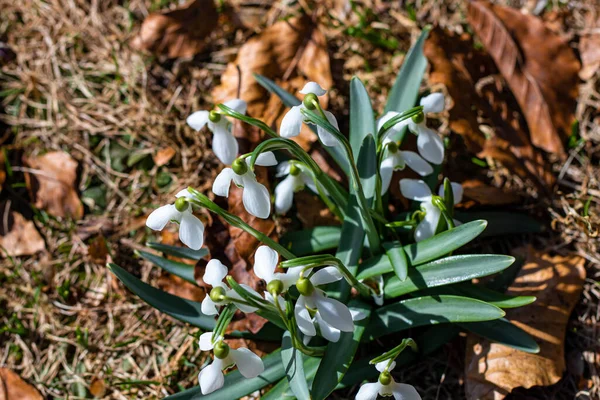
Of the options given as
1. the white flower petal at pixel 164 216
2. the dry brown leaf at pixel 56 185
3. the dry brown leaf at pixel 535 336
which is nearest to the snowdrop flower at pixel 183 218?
the white flower petal at pixel 164 216

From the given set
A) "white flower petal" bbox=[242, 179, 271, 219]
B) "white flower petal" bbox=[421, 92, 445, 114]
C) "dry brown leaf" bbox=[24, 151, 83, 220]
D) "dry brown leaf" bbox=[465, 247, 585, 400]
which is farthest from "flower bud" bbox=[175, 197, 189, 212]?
"dry brown leaf" bbox=[24, 151, 83, 220]

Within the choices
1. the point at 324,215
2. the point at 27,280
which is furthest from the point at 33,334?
the point at 324,215

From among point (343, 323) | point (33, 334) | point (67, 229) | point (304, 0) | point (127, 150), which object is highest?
point (304, 0)

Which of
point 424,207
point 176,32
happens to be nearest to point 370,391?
point 424,207

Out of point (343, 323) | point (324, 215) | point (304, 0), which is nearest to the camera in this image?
point (343, 323)

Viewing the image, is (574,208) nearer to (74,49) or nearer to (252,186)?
(252,186)

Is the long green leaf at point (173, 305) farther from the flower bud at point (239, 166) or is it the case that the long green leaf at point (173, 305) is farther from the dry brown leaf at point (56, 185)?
the dry brown leaf at point (56, 185)
